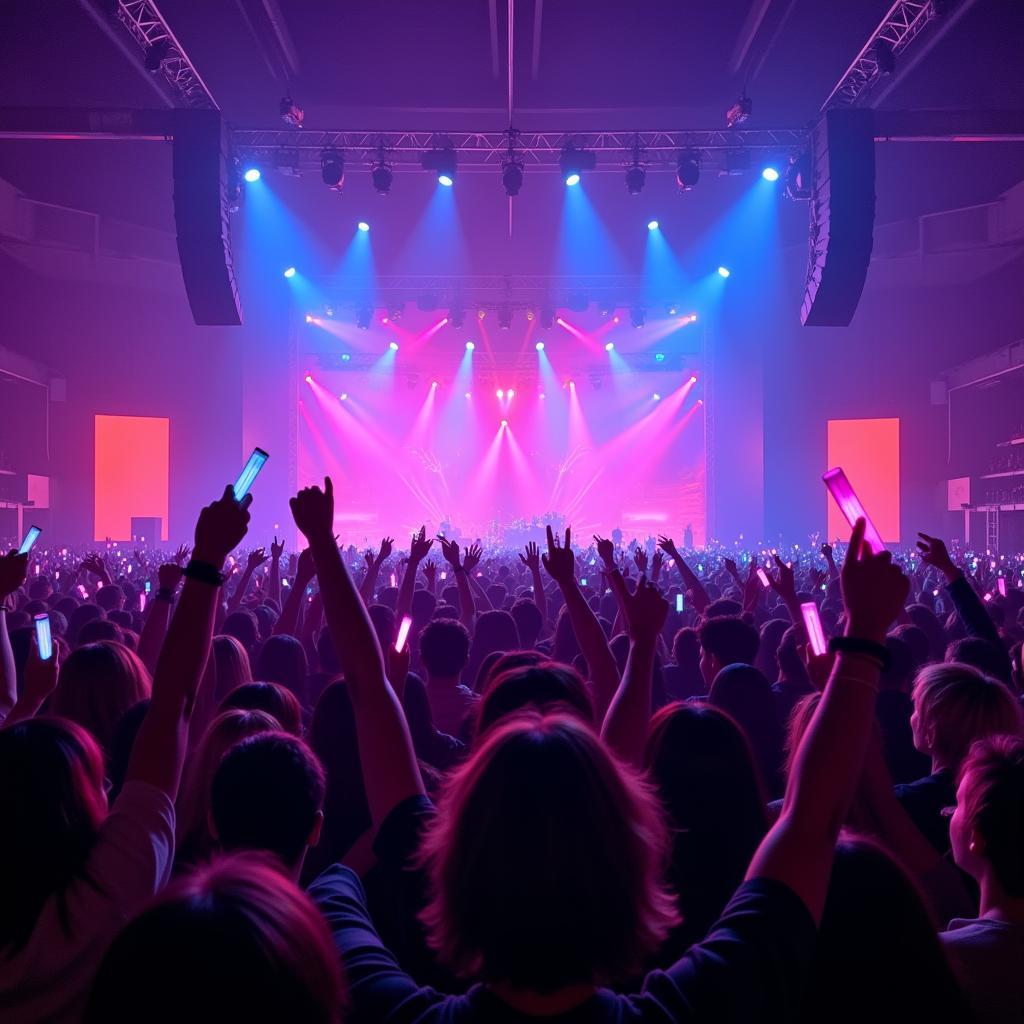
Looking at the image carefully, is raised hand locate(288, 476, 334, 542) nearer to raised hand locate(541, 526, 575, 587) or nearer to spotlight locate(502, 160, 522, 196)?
raised hand locate(541, 526, 575, 587)

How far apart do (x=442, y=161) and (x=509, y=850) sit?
15.7 m

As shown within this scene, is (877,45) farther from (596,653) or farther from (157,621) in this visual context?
(157,621)

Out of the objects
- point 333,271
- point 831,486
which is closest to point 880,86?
point 333,271

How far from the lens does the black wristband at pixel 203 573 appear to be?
6.48 ft

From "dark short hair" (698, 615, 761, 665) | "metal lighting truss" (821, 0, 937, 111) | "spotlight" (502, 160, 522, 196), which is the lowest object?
"dark short hair" (698, 615, 761, 665)

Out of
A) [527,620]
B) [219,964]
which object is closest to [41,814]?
[219,964]

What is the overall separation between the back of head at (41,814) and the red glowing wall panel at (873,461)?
25333mm

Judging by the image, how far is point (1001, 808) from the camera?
192 centimetres

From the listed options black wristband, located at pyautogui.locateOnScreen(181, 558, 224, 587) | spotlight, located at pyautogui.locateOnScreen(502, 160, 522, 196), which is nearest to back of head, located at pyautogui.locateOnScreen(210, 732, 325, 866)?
black wristband, located at pyautogui.locateOnScreen(181, 558, 224, 587)

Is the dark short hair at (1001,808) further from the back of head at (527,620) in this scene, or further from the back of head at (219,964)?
the back of head at (527,620)

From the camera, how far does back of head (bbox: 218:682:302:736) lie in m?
3.19

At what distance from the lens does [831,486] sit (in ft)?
5.97

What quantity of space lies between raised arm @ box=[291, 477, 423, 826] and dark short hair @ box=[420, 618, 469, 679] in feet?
7.53

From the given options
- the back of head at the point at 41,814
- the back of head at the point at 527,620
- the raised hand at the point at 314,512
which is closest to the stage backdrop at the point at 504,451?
the back of head at the point at 527,620
